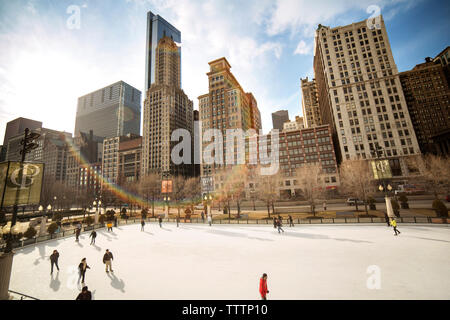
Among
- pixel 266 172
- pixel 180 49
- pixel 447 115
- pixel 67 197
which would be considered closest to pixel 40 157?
pixel 67 197

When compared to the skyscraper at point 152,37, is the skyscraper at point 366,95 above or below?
below

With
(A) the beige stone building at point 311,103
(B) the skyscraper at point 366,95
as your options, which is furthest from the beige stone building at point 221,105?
(A) the beige stone building at point 311,103

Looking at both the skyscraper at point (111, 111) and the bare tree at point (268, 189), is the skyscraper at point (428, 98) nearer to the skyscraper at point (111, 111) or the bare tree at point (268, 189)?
the bare tree at point (268, 189)

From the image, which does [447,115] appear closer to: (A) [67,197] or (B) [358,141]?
(B) [358,141]

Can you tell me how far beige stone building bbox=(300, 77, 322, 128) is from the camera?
110 metres

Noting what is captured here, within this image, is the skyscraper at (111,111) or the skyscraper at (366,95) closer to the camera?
the skyscraper at (366,95)

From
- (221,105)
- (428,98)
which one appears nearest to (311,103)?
(428,98)

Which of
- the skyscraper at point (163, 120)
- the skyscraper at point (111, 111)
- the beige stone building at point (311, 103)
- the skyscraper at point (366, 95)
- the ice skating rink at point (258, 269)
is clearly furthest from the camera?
the skyscraper at point (111, 111)

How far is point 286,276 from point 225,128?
262ft

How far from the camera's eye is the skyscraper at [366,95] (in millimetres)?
60594

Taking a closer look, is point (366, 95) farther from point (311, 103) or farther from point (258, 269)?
point (258, 269)

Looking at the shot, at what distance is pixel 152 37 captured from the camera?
150 metres

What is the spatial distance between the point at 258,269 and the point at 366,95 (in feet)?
261

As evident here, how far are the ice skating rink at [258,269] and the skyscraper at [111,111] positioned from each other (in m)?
191
